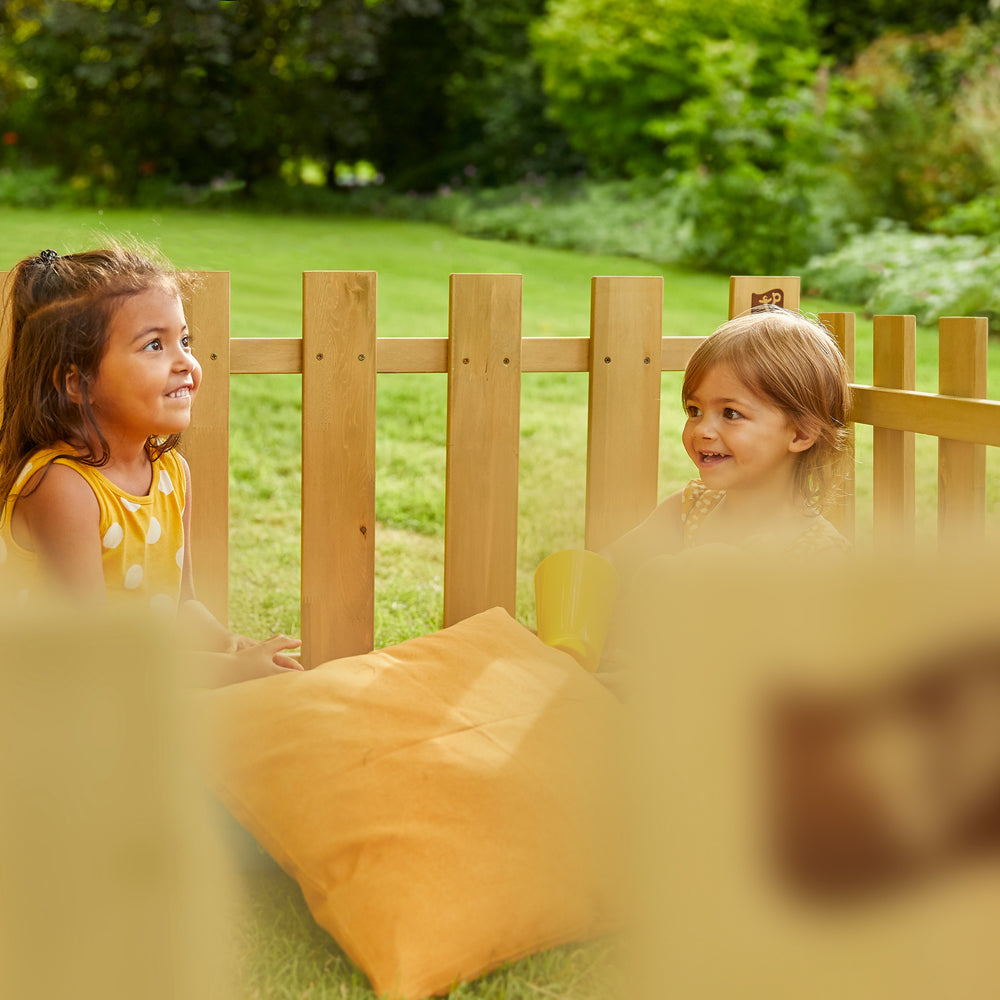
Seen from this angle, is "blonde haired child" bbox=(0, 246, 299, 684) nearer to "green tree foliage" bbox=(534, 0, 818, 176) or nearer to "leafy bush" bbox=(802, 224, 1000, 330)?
"leafy bush" bbox=(802, 224, 1000, 330)

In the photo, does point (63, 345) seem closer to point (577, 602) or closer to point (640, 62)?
point (577, 602)

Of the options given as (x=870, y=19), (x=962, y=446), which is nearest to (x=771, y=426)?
(x=962, y=446)

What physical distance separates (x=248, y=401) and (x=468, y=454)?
3.62 metres

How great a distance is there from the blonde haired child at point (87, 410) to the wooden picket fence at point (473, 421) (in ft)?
1.17

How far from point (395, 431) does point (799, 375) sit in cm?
377

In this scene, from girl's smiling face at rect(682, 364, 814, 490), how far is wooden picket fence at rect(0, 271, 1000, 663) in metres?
0.35

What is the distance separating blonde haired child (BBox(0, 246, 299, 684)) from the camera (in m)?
1.96

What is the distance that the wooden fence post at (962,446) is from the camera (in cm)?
219

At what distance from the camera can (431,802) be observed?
1.76 meters

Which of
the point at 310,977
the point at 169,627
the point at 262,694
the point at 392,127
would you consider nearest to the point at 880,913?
the point at 169,627

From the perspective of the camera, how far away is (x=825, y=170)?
32.8 feet

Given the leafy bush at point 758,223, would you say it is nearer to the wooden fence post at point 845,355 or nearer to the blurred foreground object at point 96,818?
the wooden fence post at point 845,355

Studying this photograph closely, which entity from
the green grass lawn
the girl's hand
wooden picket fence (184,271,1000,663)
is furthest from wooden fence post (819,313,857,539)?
the girl's hand

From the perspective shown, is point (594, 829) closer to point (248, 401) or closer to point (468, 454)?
point (468, 454)
